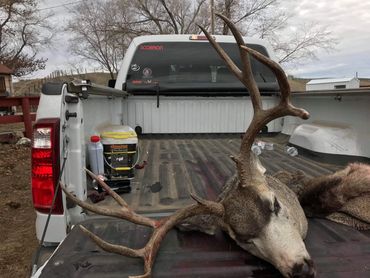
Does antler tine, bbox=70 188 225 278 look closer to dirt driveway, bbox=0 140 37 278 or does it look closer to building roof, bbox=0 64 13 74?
dirt driveway, bbox=0 140 37 278

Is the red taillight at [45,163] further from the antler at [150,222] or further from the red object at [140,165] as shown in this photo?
the red object at [140,165]

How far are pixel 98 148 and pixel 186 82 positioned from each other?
2746 millimetres

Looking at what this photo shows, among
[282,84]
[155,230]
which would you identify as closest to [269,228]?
[155,230]

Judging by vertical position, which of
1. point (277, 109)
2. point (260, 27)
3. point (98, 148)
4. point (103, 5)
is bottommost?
point (98, 148)

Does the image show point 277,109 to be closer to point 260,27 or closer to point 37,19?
point 260,27

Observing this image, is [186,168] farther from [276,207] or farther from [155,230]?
[276,207]

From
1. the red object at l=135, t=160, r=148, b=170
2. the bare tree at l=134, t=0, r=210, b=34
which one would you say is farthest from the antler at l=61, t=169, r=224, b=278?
the bare tree at l=134, t=0, r=210, b=34

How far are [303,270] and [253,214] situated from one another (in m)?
0.38

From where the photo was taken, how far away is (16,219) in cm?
629

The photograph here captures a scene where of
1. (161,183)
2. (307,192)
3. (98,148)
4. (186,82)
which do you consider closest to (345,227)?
(307,192)

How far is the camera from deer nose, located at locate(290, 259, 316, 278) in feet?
6.41

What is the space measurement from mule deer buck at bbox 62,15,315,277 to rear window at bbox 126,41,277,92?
136 inches

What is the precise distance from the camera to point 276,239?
2.06 meters

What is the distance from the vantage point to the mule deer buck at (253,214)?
2023mm
